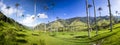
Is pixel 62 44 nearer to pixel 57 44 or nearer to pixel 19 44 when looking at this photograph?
pixel 57 44

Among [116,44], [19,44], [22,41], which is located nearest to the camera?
[116,44]

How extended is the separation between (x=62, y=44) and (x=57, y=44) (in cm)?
304

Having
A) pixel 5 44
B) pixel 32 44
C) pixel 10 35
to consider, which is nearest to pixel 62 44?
pixel 32 44

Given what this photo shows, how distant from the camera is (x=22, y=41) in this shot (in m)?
120

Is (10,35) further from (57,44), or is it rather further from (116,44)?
(57,44)

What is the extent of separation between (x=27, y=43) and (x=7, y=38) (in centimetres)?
5299

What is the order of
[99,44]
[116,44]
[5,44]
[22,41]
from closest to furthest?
[5,44], [116,44], [99,44], [22,41]

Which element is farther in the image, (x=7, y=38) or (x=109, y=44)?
(x=109, y=44)

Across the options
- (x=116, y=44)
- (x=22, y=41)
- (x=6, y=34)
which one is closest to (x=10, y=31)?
(x=6, y=34)

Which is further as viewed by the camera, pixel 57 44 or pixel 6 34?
pixel 57 44

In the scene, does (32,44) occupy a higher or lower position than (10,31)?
lower

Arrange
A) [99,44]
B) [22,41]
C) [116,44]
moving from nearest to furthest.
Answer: [116,44] → [99,44] → [22,41]

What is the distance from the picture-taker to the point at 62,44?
113m

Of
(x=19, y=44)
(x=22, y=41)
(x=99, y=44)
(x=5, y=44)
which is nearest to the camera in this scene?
(x=5, y=44)
